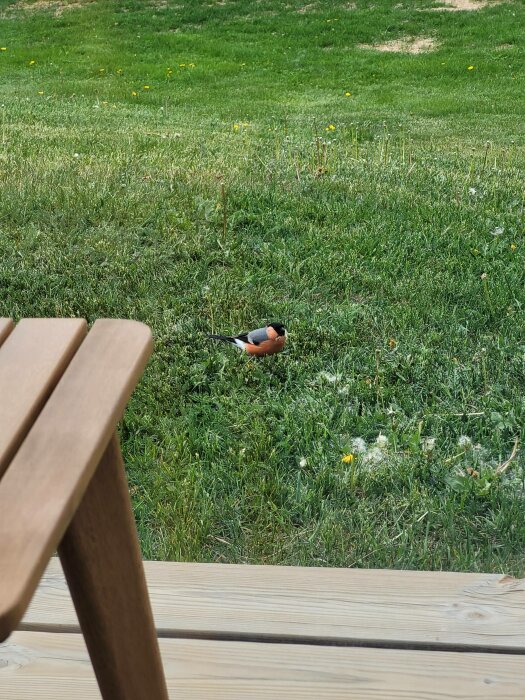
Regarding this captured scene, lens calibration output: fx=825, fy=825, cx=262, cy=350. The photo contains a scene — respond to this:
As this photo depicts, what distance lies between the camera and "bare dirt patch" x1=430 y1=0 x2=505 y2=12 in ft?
66.4

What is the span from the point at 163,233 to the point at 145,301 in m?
0.78

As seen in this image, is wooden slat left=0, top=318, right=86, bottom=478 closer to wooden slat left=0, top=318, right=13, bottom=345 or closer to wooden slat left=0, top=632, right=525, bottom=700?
wooden slat left=0, top=318, right=13, bottom=345

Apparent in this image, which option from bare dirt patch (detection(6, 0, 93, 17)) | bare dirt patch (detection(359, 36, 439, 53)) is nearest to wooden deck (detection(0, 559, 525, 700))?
bare dirt patch (detection(359, 36, 439, 53))

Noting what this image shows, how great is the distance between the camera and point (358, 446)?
284cm

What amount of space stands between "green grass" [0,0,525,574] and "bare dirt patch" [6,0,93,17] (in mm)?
15864

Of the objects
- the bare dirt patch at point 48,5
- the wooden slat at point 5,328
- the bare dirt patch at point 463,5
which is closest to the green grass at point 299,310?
the wooden slat at point 5,328

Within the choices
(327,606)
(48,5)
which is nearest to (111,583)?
(327,606)

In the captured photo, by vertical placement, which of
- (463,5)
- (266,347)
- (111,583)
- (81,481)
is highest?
(81,481)

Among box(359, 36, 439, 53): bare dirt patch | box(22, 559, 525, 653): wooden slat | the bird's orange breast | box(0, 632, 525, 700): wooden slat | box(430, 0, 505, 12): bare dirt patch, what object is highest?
box(0, 632, 525, 700): wooden slat

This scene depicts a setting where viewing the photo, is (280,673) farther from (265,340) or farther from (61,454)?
(265,340)

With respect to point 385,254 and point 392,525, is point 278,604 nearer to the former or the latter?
A: point 392,525

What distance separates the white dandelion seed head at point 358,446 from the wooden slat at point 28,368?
176 centimetres

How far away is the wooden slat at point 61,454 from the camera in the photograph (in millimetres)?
784

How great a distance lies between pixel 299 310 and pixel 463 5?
19.5m
